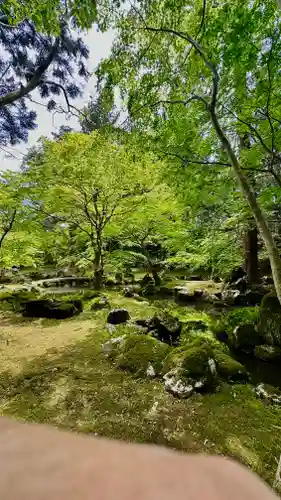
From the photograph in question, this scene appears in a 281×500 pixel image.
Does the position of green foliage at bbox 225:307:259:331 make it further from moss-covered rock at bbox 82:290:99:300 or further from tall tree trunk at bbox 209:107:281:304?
moss-covered rock at bbox 82:290:99:300

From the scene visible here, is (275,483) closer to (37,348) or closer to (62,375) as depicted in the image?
(62,375)

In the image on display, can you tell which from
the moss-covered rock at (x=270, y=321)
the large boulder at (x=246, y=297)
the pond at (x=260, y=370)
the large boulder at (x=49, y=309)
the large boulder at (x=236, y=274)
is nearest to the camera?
the pond at (x=260, y=370)

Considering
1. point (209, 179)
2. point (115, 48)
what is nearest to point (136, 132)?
point (115, 48)

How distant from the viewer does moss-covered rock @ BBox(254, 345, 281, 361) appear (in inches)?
176

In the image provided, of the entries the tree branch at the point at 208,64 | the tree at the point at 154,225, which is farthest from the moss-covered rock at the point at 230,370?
the tree at the point at 154,225

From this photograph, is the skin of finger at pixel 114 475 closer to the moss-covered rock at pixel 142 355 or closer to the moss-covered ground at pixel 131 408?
the moss-covered ground at pixel 131 408

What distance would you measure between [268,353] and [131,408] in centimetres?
310

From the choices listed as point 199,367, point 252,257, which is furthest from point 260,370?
point 252,257

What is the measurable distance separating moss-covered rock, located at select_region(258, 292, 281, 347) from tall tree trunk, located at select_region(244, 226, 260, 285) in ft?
12.8

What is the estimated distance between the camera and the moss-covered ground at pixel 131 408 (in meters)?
2.26

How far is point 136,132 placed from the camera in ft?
13.7

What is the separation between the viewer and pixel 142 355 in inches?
147

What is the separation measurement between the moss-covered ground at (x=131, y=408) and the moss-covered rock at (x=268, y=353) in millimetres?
1678

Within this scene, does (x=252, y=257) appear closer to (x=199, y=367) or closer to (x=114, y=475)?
(x=199, y=367)
